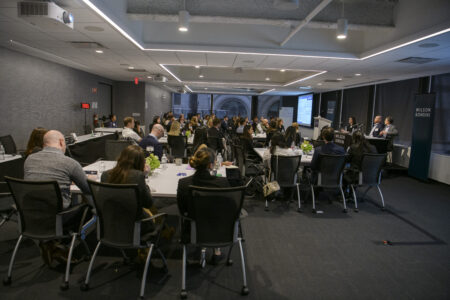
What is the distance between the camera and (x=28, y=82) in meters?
7.36

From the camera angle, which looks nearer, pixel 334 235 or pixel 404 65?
pixel 334 235

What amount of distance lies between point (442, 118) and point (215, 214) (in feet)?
27.2

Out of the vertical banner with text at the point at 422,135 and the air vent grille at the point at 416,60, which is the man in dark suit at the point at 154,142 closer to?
the air vent grille at the point at 416,60

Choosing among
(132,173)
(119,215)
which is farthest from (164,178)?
(119,215)

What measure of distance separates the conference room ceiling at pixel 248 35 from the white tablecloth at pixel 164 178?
7.09 feet

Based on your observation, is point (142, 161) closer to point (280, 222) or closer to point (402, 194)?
point (280, 222)

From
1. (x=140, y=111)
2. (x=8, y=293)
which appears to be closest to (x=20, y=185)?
(x=8, y=293)

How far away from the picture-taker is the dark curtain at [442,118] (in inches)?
306

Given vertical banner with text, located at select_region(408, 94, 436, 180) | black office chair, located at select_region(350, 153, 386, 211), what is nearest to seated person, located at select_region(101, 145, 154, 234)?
black office chair, located at select_region(350, 153, 386, 211)

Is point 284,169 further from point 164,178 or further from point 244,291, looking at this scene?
point 244,291

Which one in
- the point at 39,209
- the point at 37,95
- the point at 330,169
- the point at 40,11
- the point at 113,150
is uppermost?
the point at 40,11

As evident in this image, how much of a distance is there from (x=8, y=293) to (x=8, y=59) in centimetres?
612

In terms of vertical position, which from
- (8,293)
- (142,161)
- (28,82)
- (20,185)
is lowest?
(8,293)

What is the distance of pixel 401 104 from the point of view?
984cm
